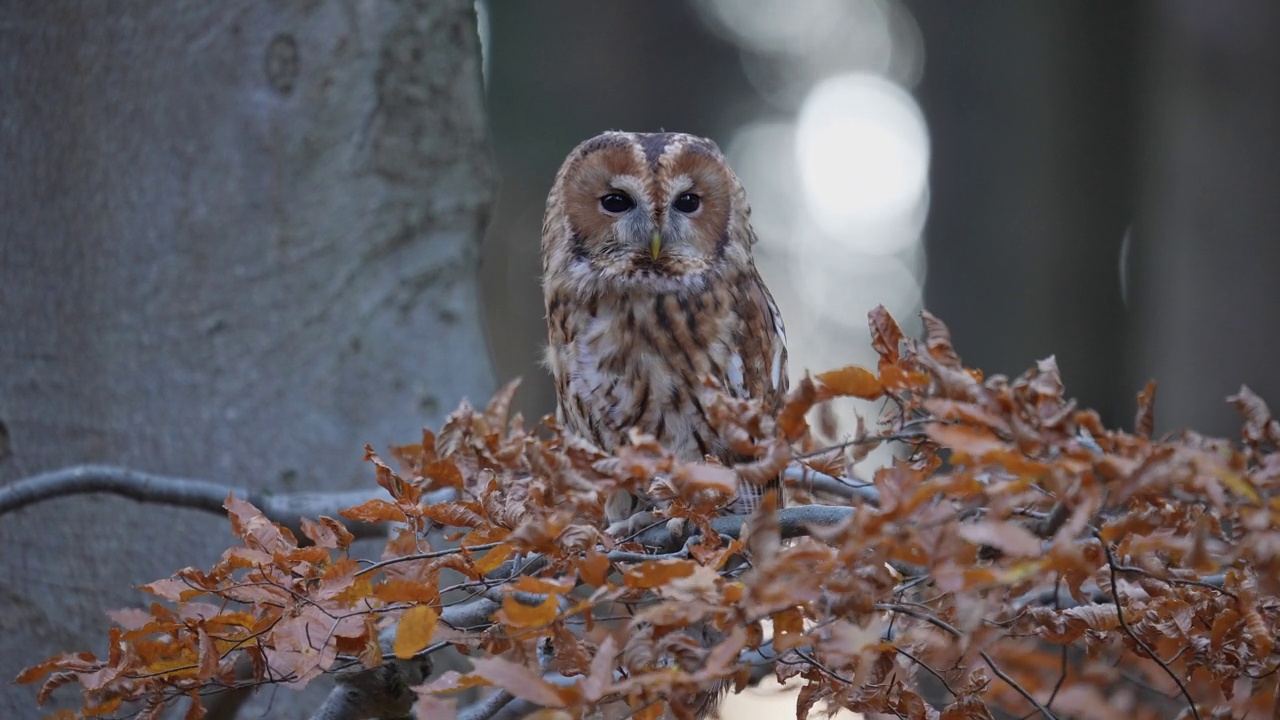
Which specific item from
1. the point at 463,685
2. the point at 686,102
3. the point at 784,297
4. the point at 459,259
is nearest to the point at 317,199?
the point at 459,259

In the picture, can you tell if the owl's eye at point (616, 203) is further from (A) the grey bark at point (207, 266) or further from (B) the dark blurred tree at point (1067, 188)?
(B) the dark blurred tree at point (1067, 188)

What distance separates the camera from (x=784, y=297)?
6.93 metres

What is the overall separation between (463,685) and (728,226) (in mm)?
1259

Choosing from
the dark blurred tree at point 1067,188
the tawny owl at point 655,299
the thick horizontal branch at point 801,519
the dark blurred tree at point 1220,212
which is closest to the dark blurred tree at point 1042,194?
the dark blurred tree at point 1067,188

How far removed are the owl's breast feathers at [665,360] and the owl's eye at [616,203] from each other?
0.15 m

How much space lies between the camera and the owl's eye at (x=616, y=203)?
6.17 ft

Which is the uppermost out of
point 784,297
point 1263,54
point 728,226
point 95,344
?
point 1263,54

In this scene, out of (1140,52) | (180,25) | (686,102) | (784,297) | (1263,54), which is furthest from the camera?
(784,297)

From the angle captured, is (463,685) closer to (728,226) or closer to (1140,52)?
(728,226)

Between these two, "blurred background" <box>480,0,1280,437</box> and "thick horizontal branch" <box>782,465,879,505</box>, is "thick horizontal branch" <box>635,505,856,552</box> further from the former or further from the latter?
"blurred background" <box>480,0,1280,437</box>

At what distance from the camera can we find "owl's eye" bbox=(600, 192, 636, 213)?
6.17 feet

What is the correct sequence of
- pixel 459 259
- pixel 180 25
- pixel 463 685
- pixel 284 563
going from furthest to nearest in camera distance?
pixel 459 259
pixel 180 25
pixel 284 563
pixel 463 685

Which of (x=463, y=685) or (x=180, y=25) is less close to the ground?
(x=180, y=25)

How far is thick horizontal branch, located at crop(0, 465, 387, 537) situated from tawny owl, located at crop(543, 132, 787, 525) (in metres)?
0.43
